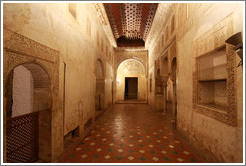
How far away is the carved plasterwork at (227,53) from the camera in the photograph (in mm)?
2215

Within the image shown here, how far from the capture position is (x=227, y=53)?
7.61ft

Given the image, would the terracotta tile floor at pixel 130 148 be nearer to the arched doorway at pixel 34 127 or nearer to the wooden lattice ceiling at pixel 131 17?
the arched doorway at pixel 34 127

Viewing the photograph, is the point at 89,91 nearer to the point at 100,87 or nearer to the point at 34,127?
the point at 34,127

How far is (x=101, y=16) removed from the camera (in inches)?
255

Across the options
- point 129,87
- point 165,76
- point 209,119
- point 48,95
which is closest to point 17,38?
point 48,95

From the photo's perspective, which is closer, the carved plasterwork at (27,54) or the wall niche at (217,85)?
the carved plasterwork at (27,54)

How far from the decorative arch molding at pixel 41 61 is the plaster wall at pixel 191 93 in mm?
3629

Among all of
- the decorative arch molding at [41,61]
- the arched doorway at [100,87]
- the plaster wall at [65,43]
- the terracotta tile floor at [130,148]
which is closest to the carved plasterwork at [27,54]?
the decorative arch molding at [41,61]

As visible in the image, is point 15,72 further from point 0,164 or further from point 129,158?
point 129,158

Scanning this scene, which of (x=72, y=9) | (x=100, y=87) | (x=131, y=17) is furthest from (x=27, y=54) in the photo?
(x=131, y=17)

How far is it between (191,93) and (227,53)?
1602 millimetres

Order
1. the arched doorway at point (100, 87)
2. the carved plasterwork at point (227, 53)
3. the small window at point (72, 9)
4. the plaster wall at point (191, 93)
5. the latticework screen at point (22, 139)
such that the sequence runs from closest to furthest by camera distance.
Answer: the plaster wall at point (191, 93) → the carved plasterwork at point (227, 53) → the latticework screen at point (22, 139) → the small window at point (72, 9) → the arched doorway at point (100, 87)

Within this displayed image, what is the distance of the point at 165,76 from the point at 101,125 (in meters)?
4.54

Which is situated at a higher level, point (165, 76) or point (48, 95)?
point (165, 76)
